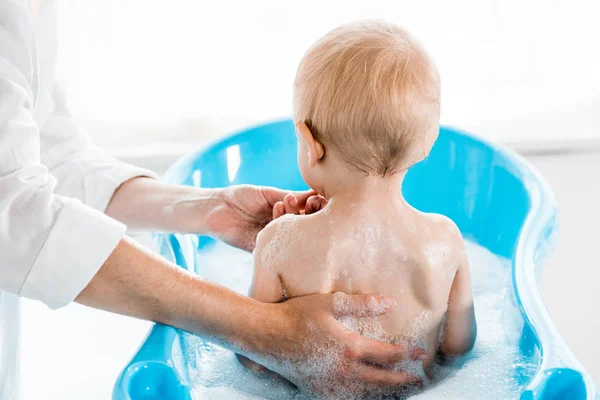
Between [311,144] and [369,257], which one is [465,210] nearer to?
[369,257]

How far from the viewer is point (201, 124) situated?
8.04 ft

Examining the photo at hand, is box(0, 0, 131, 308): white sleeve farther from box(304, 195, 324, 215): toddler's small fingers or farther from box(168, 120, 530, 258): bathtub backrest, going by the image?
box(168, 120, 530, 258): bathtub backrest

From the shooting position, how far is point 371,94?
0.97 metres

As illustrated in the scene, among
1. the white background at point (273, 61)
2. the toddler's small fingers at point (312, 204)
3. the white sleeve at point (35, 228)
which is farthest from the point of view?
the white background at point (273, 61)

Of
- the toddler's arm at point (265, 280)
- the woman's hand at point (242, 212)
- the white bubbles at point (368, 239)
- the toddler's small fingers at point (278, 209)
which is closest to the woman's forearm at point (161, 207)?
the woman's hand at point (242, 212)

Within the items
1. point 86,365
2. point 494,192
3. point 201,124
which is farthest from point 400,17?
point 86,365

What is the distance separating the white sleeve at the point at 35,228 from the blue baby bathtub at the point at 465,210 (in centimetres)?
15

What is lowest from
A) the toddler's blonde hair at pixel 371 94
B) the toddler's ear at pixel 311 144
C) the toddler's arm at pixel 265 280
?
the toddler's arm at pixel 265 280

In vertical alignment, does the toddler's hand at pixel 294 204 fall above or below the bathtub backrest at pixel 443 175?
above

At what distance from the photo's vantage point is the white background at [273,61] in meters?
2.32

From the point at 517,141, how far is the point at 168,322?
5.30 feet

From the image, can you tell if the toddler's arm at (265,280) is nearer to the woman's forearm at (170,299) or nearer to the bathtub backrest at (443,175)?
the woman's forearm at (170,299)

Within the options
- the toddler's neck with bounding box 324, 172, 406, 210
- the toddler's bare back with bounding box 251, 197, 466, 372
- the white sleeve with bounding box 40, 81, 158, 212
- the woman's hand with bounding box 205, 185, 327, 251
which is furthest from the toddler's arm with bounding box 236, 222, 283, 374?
the white sleeve with bounding box 40, 81, 158, 212

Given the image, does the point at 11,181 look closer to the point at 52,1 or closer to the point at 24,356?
the point at 52,1
